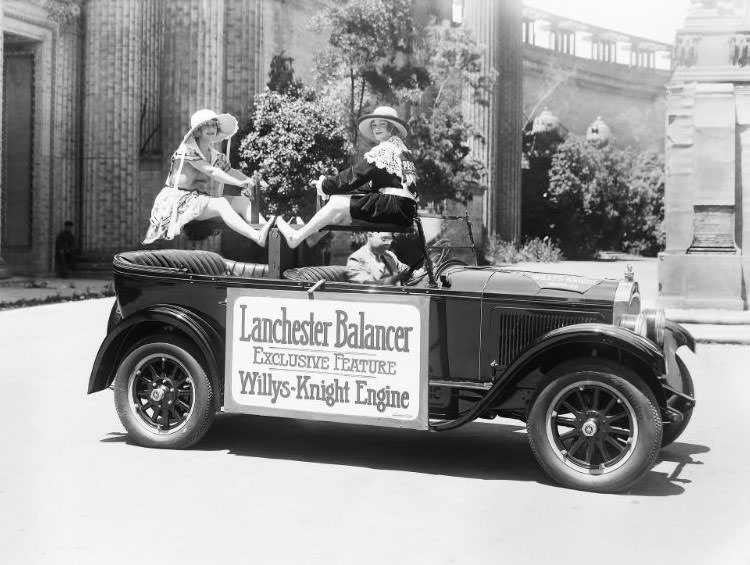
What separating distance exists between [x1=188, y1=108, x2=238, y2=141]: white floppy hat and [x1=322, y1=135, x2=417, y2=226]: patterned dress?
3.72ft

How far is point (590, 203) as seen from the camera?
43125 millimetres

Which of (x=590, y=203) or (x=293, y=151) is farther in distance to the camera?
(x=590, y=203)

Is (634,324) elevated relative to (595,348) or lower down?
elevated

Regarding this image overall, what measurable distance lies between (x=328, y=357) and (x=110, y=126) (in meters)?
18.4

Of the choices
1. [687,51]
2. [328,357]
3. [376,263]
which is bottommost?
[328,357]

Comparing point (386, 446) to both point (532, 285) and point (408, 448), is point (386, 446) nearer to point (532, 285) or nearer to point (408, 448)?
point (408, 448)

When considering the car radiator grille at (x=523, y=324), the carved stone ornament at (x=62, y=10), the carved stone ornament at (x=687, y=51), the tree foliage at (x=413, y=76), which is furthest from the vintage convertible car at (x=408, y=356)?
the tree foliage at (x=413, y=76)

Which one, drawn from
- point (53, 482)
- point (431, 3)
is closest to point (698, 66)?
point (53, 482)

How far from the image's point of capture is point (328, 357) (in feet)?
20.3

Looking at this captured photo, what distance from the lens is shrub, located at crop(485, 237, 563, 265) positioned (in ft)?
111

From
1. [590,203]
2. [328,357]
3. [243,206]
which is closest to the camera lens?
[328,357]

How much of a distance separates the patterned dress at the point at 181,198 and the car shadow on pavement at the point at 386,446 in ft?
4.65

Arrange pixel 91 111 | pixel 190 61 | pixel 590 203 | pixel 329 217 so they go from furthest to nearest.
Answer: pixel 590 203 → pixel 91 111 → pixel 190 61 → pixel 329 217

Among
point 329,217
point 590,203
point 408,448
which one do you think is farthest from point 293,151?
point 590,203
